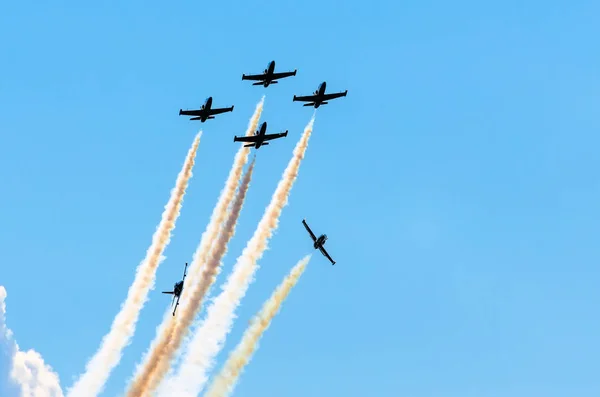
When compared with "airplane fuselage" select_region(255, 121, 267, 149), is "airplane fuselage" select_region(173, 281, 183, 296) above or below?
below

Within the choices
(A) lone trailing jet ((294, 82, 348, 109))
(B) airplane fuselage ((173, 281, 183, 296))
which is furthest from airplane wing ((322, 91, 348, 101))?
(B) airplane fuselage ((173, 281, 183, 296))

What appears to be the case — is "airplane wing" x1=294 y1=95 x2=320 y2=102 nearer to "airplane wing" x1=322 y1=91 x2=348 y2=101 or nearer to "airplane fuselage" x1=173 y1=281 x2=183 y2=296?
"airplane wing" x1=322 y1=91 x2=348 y2=101

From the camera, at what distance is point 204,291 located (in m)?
134

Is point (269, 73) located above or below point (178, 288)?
above

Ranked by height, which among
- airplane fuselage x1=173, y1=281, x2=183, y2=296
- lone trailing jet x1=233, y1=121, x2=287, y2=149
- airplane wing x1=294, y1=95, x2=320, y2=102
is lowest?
airplane fuselage x1=173, y1=281, x2=183, y2=296

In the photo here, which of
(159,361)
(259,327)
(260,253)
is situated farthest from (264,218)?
(159,361)

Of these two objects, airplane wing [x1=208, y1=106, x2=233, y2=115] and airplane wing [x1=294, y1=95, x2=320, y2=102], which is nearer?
airplane wing [x1=294, y1=95, x2=320, y2=102]

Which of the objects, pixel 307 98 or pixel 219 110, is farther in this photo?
pixel 219 110

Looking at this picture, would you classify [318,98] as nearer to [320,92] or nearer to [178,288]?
[320,92]

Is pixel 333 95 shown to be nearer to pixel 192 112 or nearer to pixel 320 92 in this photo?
pixel 320 92

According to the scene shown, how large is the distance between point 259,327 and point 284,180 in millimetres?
20042

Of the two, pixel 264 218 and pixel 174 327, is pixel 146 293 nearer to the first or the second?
pixel 174 327

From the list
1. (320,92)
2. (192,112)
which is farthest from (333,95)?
(192,112)

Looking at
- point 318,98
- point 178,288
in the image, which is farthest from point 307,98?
point 178,288
